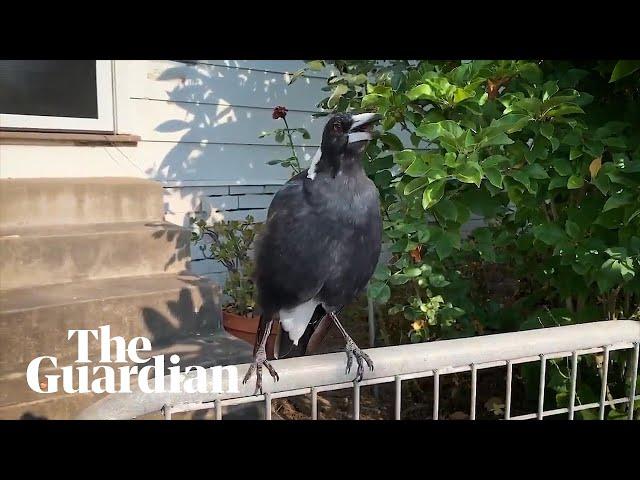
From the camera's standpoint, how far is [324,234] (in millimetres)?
1234

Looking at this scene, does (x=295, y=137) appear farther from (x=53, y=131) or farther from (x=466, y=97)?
(x=466, y=97)

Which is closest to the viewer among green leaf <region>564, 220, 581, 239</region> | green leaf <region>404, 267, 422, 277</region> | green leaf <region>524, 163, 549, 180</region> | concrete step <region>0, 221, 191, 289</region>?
green leaf <region>524, 163, 549, 180</region>

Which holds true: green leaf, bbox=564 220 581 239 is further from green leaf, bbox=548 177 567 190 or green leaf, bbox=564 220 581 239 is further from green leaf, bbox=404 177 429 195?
green leaf, bbox=404 177 429 195

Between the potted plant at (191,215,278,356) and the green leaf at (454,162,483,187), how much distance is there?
1654mm

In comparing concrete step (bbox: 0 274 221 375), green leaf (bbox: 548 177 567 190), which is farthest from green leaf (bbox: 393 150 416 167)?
concrete step (bbox: 0 274 221 375)

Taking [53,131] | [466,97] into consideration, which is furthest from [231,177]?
[466,97]

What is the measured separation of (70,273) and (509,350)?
2.20m

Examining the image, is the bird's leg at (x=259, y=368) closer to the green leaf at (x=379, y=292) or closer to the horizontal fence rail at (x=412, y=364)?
the horizontal fence rail at (x=412, y=364)

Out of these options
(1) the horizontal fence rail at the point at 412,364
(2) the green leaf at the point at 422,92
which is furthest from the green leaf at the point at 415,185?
(1) the horizontal fence rail at the point at 412,364

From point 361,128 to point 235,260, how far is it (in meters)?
2.24

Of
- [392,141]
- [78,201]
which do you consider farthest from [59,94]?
[392,141]

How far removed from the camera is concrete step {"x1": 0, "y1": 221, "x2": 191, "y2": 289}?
254 cm

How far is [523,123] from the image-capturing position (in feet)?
4.81

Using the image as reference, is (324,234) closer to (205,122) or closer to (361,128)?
(361,128)
